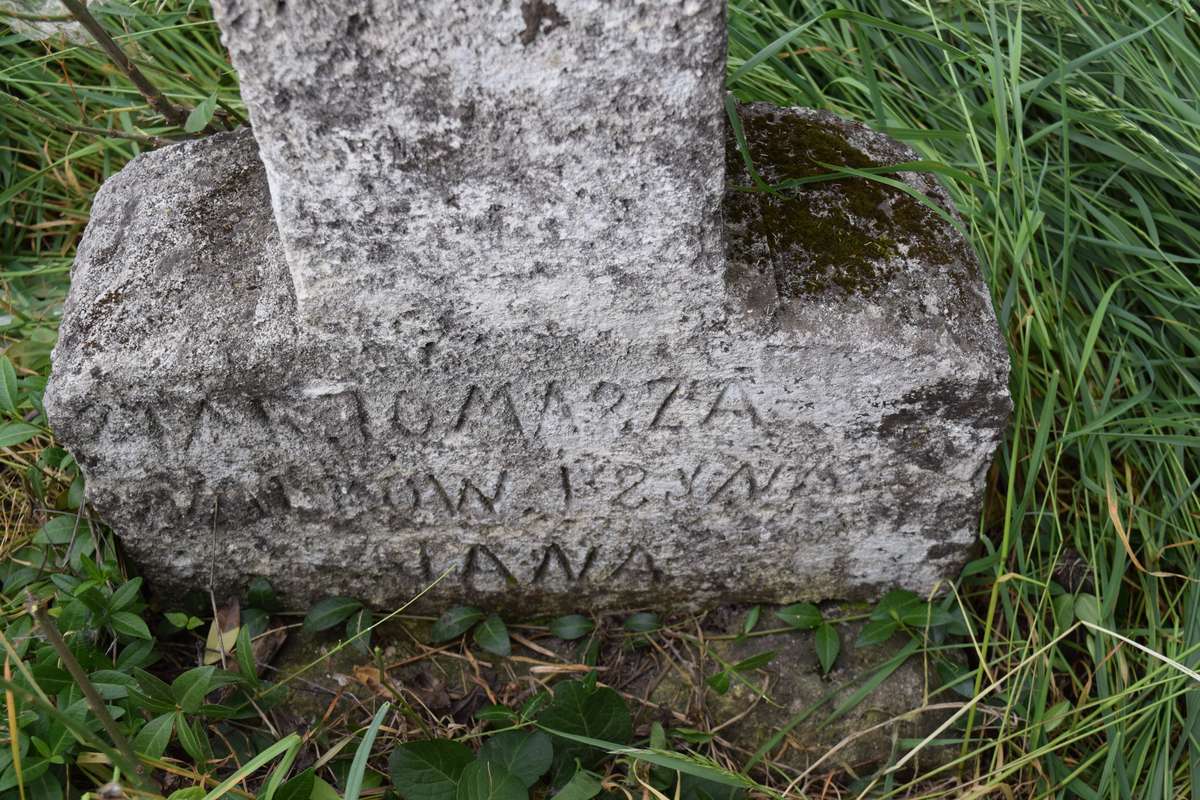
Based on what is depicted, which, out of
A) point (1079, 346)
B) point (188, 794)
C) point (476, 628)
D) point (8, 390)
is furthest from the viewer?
point (1079, 346)

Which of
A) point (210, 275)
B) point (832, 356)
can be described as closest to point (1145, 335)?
point (832, 356)

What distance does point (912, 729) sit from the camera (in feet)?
5.89

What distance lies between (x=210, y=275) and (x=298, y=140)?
1.36 feet

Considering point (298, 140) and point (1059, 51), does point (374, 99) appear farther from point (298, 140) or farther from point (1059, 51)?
point (1059, 51)

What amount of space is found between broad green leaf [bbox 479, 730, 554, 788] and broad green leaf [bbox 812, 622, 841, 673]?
512 millimetres

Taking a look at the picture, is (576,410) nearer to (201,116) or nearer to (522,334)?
(522,334)

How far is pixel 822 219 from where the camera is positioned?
160cm

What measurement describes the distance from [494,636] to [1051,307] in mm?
1257

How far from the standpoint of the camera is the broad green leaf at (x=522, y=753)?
5.21 ft

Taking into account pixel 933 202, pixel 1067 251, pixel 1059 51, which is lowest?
pixel 1067 251

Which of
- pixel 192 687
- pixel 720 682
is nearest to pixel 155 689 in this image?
pixel 192 687

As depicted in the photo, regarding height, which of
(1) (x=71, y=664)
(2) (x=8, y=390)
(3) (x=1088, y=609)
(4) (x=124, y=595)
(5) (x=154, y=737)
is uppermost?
(2) (x=8, y=390)

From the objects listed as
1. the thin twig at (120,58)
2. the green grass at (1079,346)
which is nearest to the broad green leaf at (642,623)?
the green grass at (1079,346)

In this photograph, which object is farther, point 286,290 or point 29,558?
point 29,558
